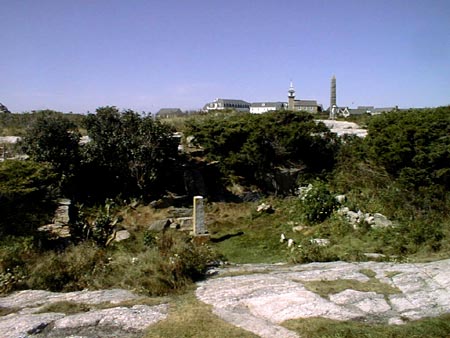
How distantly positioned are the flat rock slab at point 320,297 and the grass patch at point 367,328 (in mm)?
129

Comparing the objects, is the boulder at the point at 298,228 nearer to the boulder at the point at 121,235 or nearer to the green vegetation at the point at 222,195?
the green vegetation at the point at 222,195

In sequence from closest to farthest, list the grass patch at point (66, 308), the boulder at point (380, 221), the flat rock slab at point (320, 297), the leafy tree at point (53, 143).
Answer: the flat rock slab at point (320, 297) → the grass patch at point (66, 308) → the boulder at point (380, 221) → the leafy tree at point (53, 143)

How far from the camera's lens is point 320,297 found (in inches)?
181

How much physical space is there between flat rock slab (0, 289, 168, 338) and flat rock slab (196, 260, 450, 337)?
86cm

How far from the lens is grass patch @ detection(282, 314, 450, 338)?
367 cm

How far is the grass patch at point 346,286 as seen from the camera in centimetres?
479

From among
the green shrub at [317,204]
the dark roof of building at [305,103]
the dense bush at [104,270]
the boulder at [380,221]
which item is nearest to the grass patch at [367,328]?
the dense bush at [104,270]

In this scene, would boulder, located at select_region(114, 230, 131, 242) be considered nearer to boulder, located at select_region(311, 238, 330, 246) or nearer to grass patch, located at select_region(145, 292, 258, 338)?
boulder, located at select_region(311, 238, 330, 246)

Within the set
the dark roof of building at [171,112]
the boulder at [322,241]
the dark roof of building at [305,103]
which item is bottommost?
the boulder at [322,241]

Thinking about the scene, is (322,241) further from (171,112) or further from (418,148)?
(171,112)

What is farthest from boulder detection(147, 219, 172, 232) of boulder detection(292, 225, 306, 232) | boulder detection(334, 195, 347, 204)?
boulder detection(334, 195, 347, 204)

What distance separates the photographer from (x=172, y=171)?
14055 millimetres

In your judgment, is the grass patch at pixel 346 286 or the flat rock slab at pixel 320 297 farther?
the grass patch at pixel 346 286

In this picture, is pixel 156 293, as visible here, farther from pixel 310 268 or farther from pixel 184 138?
pixel 184 138
